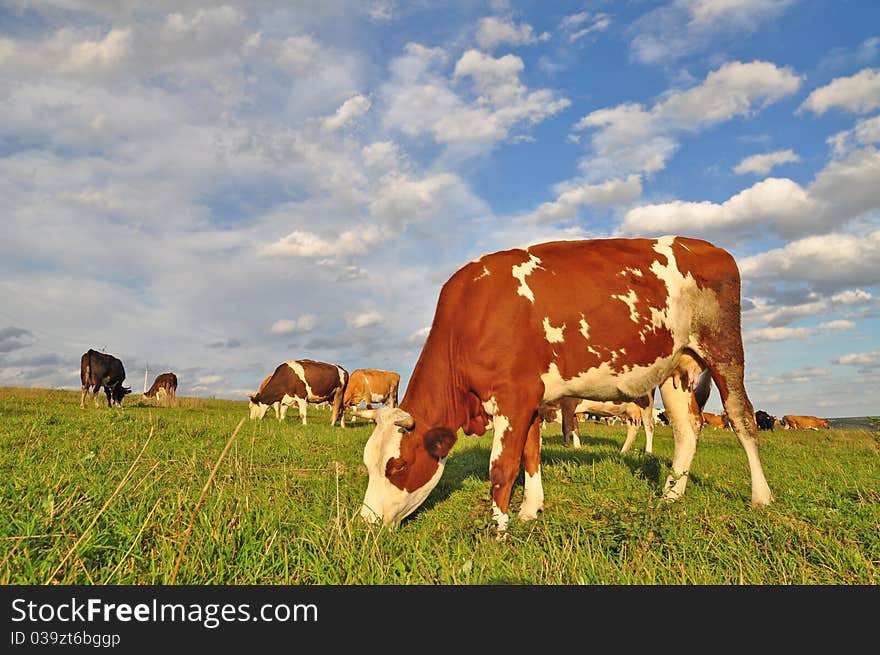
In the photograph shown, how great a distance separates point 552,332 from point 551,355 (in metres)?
0.27

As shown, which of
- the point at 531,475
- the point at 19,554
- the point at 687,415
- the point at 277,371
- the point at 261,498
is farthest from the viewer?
the point at 277,371

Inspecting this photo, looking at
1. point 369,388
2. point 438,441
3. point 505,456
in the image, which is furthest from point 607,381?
point 369,388

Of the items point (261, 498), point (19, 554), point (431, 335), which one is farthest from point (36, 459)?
point (431, 335)

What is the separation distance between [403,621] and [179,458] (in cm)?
549

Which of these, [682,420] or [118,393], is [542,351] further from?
[118,393]

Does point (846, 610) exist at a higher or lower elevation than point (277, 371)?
lower

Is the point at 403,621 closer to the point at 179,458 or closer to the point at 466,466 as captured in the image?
the point at 179,458

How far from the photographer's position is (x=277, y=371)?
2611 cm

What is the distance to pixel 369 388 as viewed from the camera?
1371 inches

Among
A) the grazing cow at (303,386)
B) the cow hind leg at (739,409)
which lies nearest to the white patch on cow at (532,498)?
the cow hind leg at (739,409)

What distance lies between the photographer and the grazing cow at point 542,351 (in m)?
5.89

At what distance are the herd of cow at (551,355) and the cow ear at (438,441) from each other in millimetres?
11

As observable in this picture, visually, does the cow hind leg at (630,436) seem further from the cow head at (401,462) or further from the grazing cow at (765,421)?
the grazing cow at (765,421)

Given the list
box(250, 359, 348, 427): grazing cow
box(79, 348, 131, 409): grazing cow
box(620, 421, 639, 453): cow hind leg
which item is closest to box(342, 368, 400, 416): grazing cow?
box(250, 359, 348, 427): grazing cow
